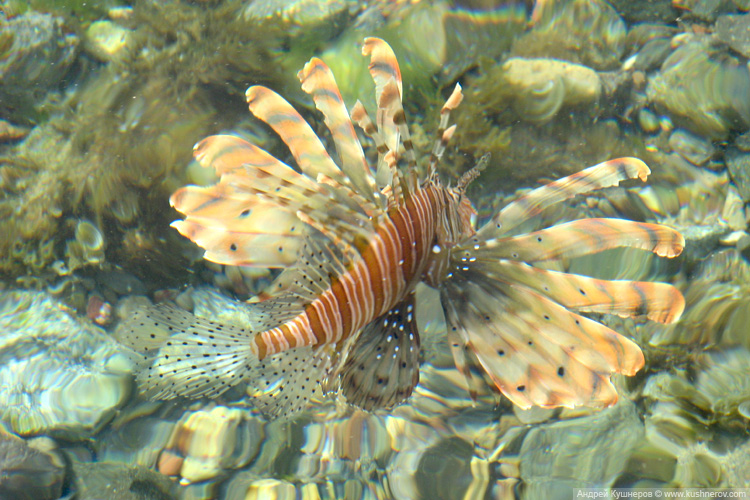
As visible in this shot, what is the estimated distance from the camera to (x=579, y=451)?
7.77 ft

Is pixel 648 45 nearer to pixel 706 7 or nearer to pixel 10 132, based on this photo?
pixel 706 7

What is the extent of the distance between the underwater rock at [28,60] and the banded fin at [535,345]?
3.49 meters

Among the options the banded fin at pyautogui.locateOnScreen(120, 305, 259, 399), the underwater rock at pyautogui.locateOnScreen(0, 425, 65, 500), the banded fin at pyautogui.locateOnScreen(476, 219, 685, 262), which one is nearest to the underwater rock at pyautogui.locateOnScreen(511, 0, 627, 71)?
the banded fin at pyautogui.locateOnScreen(476, 219, 685, 262)

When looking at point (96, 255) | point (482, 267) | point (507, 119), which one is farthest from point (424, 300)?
point (96, 255)

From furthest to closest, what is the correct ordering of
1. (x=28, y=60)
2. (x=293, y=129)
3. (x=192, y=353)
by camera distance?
(x=28, y=60)
(x=293, y=129)
(x=192, y=353)

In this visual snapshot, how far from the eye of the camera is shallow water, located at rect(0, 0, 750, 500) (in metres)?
2.44

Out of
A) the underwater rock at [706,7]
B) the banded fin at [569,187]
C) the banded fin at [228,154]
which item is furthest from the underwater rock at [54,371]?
the underwater rock at [706,7]

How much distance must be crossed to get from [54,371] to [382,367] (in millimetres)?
2056

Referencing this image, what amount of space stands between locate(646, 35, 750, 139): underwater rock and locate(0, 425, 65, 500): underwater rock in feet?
14.1

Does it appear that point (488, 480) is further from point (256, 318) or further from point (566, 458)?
point (256, 318)

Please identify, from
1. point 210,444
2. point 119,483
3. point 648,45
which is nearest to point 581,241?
point 210,444

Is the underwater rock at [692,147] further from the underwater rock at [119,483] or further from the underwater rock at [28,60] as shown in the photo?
the underwater rock at [28,60]

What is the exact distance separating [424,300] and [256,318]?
42.8 inches

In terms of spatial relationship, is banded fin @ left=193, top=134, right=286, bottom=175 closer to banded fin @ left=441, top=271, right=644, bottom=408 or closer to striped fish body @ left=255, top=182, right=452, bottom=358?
striped fish body @ left=255, top=182, right=452, bottom=358
